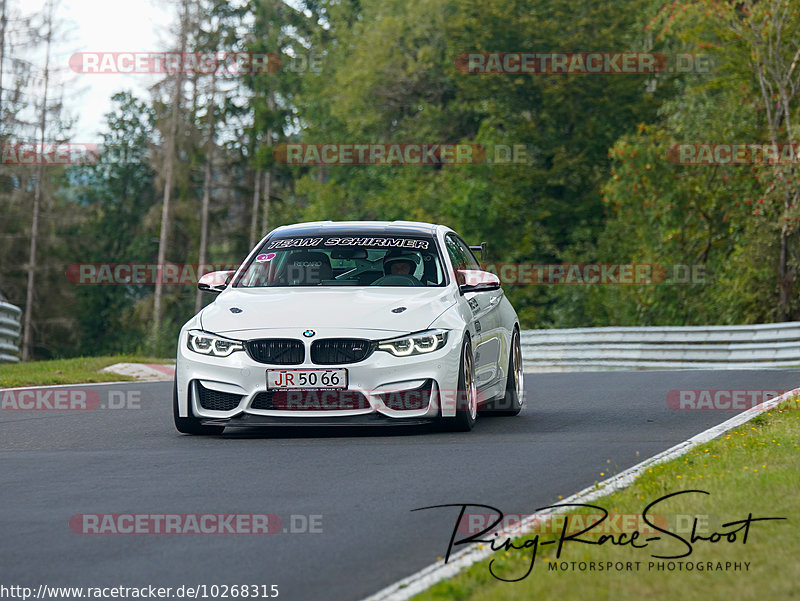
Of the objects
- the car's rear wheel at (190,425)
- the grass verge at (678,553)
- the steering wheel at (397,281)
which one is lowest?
the car's rear wheel at (190,425)

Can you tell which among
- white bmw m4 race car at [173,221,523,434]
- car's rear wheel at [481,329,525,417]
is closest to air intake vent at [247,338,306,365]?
white bmw m4 race car at [173,221,523,434]

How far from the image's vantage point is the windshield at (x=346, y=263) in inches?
448

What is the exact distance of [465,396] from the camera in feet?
34.3

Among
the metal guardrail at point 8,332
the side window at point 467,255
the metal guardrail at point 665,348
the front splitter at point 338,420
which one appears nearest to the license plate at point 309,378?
the front splitter at point 338,420

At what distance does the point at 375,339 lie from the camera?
10070 millimetres

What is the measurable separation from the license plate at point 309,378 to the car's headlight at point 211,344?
0.37 meters

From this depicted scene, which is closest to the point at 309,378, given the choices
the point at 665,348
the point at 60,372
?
the point at 60,372

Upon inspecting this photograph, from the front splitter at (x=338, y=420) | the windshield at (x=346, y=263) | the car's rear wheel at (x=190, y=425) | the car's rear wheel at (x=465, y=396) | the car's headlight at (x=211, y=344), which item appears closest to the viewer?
the front splitter at (x=338, y=420)

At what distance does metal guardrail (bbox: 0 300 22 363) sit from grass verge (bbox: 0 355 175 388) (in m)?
0.40

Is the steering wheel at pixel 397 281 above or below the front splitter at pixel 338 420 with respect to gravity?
above

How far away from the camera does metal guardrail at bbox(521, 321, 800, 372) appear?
85.9 ft

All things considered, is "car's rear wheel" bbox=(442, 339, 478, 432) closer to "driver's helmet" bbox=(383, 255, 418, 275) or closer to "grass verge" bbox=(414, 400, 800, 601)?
"driver's helmet" bbox=(383, 255, 418, 275)

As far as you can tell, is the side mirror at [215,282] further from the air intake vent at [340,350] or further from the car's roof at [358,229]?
the air intake vent at [340,350]

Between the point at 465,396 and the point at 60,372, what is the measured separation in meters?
11.0
